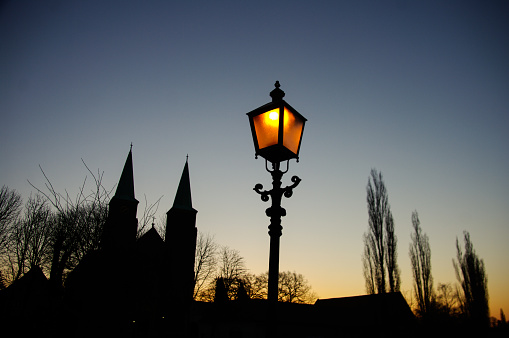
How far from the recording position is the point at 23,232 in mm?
27188

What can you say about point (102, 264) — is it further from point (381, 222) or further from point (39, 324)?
point (381, 222)

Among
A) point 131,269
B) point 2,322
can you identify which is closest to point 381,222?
point 131,269

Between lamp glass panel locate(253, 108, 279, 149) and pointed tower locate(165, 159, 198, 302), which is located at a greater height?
pointed tower locate(165, 159, 198, 302)

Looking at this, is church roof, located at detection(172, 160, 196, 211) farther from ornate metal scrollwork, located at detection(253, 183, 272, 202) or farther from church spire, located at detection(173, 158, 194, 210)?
ornate metal scrollwork, located at detection(253, 183, 272, 202)

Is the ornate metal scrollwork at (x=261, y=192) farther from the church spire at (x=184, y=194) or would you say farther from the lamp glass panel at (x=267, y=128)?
the church spire at (x=184, y=194)

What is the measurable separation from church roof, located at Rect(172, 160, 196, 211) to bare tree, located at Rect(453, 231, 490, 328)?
1223 inches

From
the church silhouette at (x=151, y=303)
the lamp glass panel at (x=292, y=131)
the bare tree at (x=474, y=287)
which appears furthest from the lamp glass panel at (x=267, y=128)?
the bare tree at (x=474, y=287)

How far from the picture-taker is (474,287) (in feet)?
105

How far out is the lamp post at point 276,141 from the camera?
429cm

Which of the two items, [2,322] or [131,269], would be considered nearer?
[2,322]

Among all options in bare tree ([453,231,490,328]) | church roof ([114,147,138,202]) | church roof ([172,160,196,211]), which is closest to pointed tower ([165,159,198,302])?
church roof ([172,160,196,211])

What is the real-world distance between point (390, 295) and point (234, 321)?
1721 cm

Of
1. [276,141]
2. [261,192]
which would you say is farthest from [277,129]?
[261,192]

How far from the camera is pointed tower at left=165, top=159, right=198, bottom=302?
4044 centimetres
